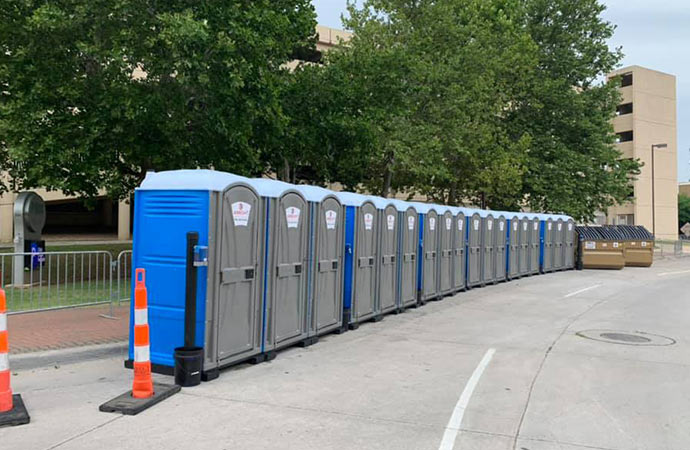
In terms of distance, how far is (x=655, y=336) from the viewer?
395 inches

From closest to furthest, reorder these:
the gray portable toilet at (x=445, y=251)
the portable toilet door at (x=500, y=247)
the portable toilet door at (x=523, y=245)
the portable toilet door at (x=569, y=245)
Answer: the gray portable toilet at (x=445, y=251), the portable toilet door at (x=500, y=247), the portable toilet door at (x=523, y=245), the portable toilet door at (x=569, y=245)

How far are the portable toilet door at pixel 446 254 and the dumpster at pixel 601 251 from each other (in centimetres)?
1271

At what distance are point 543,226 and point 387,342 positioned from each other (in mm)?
15784

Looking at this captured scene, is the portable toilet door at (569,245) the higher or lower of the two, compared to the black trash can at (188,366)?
higher

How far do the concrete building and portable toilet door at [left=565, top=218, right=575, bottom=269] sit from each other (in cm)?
4523

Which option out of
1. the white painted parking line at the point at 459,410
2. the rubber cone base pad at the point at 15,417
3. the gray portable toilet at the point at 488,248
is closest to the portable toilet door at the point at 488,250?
the gray portable toilet at the point at 488,248

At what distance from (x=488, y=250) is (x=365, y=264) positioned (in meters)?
8.57

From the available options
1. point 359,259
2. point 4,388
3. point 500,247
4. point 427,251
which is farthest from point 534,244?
point 4,388

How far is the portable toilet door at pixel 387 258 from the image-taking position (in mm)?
11273

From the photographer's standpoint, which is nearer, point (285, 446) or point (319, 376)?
point (285, 446)

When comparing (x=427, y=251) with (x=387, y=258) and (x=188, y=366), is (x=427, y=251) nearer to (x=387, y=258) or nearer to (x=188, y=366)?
→ (x=387, y=258)

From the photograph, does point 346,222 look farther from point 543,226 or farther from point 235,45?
point 543,226

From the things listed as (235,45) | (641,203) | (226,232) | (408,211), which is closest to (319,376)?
(226,232)

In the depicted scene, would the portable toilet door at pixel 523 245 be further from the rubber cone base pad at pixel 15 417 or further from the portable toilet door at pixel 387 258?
the rubber cone base pad at pixel 15 417
